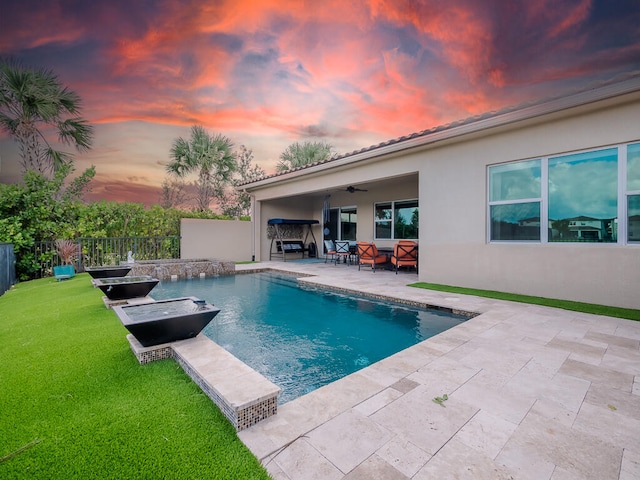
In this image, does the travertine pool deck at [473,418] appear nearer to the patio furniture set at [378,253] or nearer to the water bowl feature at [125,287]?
the water bowl feature at [125,287]

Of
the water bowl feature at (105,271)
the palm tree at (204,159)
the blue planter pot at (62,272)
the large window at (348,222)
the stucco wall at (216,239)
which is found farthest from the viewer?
the palm tree at (204,159)

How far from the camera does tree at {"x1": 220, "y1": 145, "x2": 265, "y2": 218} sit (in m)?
21.9

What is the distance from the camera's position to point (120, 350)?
10.9 ft

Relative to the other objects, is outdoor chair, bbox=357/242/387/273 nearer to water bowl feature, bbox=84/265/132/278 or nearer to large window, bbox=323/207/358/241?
large window, bbox=323/207/358/241

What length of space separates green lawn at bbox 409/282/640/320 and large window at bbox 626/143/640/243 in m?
1.22

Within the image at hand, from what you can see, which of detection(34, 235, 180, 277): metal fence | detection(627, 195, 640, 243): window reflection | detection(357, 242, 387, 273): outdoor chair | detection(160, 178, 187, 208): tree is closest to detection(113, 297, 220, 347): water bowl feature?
detection(627, 195, 640, 243): window reflection

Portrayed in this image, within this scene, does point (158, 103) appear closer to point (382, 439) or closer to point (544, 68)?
point (544, 68)

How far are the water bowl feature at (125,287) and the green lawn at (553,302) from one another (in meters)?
5.78

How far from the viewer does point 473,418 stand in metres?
2.06

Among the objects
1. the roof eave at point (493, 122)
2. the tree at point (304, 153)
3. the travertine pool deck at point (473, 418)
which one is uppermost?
the tree at point (304, 153)

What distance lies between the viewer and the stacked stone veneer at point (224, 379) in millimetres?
1961

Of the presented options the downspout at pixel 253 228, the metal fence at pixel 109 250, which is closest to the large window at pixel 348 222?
the downspout at pixel 253 228

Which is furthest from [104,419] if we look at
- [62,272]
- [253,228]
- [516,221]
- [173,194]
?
[173,194]

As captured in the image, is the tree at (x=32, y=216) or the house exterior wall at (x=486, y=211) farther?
the tree at (x=32, y=216)
